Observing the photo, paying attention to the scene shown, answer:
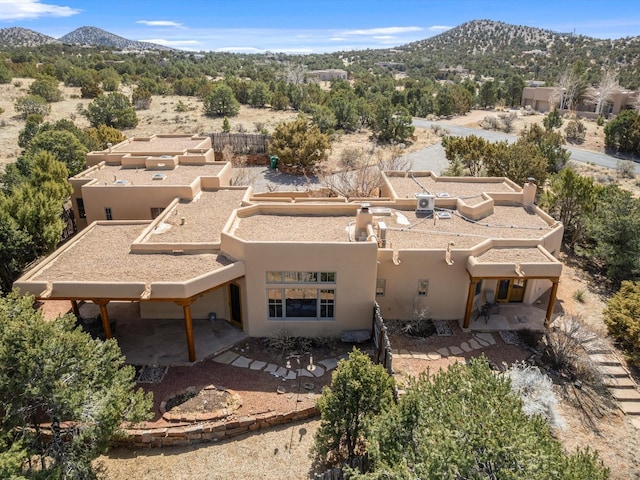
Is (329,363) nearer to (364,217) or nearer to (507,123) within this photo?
(364,217)

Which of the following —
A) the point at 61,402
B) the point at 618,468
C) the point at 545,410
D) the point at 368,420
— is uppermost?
the point at 61,402

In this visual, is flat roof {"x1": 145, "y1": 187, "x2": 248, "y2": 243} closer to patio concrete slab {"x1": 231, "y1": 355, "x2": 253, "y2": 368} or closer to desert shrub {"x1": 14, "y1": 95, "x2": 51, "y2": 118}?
patio concrete slab {"x1": 231, "y1": 355, "x2": 253, "y2": 368}

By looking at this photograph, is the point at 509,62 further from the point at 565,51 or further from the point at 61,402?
the point at 61,402

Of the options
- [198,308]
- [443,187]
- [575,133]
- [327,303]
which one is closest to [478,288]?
[327,303]

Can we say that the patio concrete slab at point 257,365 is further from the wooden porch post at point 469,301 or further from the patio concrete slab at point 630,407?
the patio concrete slab at point 630,407

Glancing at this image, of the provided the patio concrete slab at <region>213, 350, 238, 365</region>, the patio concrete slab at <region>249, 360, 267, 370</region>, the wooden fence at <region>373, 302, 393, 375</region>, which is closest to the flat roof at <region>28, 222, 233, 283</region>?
the patio concrete slab at <region>213, 350, 238, 365</region>

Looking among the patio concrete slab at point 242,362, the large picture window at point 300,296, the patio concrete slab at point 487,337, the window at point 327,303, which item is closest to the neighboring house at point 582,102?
the patio concrete slab at point 487,337

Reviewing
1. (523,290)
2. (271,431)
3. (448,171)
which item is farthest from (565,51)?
(271,431)
